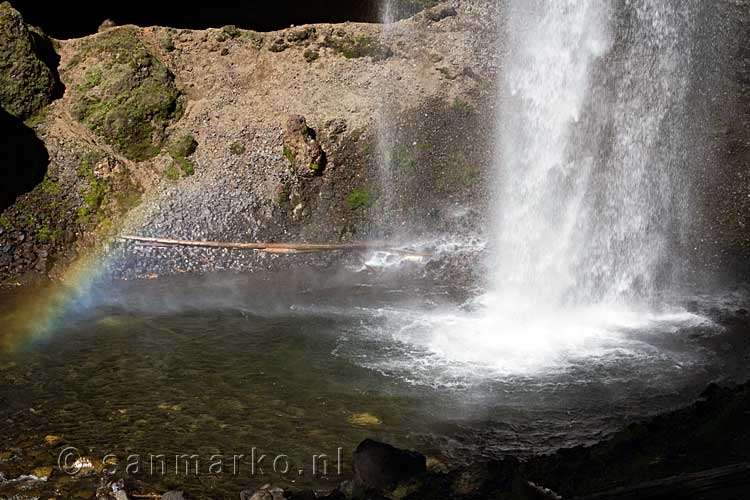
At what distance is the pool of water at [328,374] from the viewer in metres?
7.39

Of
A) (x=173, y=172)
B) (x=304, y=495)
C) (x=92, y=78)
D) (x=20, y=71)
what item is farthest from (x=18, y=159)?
(x=304, y=495)

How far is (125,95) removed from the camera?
593 inches

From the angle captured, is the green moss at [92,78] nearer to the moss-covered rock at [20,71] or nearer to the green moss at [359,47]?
the moss-covered rock at [20,71]

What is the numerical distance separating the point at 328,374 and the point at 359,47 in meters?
9.94

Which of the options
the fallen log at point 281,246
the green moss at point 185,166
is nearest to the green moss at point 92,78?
the green moss at point 185,166

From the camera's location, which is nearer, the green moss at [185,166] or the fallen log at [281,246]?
the fallen log at [281,246]

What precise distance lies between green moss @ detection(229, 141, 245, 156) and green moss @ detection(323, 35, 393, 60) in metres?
3.59

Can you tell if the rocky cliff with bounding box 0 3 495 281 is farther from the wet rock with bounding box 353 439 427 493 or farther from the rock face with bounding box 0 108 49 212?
the wet rock with bounding box 353 439 427 493

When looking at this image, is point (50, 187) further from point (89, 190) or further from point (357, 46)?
point (357, 46)

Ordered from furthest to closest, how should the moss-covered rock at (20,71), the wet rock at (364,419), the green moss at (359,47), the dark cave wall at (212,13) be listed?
1. the green moss at (359,47)
2. the dark cave wall at (212,13)
3. the moss-covered rock at (20,71)
4. the wet rock at (364,419)

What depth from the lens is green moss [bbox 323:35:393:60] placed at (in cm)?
1645
